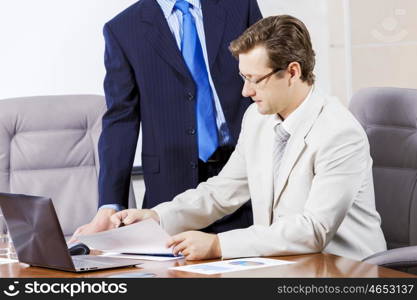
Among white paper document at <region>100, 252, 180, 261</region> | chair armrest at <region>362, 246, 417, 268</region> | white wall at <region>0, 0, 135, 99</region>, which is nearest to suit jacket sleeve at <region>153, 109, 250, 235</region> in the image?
white paper document at <region>100, 252, 180, 261</region>

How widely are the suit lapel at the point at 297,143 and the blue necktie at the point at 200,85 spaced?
0.51 metres

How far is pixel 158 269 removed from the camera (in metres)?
2.12

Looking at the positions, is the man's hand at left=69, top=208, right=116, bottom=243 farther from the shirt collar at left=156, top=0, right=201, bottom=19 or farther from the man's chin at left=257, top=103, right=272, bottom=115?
the shirt collar at left=156, top=0, right=201, bottom=19

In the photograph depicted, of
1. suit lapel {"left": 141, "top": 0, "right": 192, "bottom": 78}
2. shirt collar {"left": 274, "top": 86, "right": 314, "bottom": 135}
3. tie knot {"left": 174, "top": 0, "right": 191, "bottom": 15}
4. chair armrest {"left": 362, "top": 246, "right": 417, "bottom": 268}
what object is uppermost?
tie knot {"left": 174, "top": 0, "right": 191, "bottom": 15}

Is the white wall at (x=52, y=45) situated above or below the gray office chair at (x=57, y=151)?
above

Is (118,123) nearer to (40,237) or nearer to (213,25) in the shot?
(213,25)

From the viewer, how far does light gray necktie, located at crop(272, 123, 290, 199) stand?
2.59 meters

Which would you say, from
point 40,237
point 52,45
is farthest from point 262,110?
point 52,45

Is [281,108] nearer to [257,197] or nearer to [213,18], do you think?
[257,197]

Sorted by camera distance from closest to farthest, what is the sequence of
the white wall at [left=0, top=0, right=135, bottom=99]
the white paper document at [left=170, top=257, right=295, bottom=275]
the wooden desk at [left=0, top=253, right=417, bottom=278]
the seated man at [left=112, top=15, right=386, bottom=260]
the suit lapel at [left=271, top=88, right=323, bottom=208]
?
the wooden desk at [left=0, top=253, right=417, bottom=278] → the white paper document at [left=170, top=257, right=295, bottom=275] → the seated man at [left=112, top=15, right=386, bottom=260] → the suit lapel at [left=271, top=88, right=323, bottom=208] → the white wall at [left=0, top=0, right=135, bottom=99]

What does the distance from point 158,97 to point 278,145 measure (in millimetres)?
589

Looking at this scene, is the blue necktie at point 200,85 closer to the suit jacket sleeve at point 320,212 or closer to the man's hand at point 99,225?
the man's hand at point 99,225

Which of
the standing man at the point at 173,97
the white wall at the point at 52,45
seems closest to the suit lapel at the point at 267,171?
the standing man at the point at 173,97

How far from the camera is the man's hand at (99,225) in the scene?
2.60 meters
